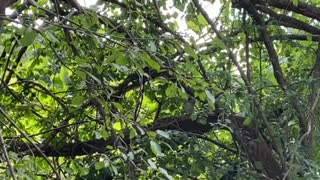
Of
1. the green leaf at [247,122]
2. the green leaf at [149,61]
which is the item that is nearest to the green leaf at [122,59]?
the green leaf at [149,61]

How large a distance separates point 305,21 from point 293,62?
17 cm

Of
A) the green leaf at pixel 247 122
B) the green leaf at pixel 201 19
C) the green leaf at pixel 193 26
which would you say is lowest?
the green leaf at pixel 247 122

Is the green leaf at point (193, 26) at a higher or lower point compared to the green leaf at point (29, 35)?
higher

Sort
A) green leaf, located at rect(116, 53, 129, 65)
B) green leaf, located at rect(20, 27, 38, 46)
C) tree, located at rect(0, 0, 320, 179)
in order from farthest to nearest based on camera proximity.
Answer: tree, located at rect(0, 0, 320, 179) → green leaf, located at rect(116, 53, 129, 65) → green leaf, located at rect(20, 27, 38, 46)

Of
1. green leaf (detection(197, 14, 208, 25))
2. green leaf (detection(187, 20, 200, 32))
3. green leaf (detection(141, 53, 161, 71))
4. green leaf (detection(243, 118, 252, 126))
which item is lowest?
green leaf (detection(243, 118, 252, 126))

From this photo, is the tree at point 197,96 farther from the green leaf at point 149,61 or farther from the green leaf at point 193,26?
the green leaf at point 149,61

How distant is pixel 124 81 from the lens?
2330mm

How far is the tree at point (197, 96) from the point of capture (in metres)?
1.70

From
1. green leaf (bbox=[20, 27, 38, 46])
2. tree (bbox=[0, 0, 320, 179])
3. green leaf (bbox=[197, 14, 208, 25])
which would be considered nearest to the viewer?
green leaf (bbox=[20, 27, 38, 46])

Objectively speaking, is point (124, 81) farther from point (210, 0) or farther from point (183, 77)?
point (183, 77)

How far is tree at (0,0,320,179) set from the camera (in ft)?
5.57

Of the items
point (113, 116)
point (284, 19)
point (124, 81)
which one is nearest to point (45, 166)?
point (124, 81)

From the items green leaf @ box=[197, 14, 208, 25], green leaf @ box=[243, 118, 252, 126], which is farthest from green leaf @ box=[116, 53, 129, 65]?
green leaf @ box=[243, 118, 252, 126]

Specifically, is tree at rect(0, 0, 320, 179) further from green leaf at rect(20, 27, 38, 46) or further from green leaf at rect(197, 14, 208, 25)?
green leaf at rect(20, 27, 38, 46)
